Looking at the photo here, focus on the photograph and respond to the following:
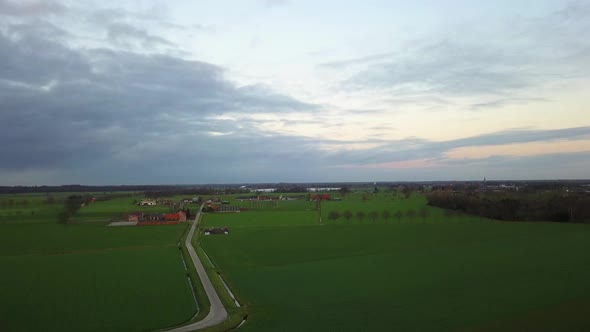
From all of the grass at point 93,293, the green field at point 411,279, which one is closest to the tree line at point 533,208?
the green field at point 411,279

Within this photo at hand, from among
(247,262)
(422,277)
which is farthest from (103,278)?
(422,277)

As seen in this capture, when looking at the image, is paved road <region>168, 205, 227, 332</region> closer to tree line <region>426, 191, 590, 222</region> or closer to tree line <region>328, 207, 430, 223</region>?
tree line <region>328, 207, 430, 223</region>

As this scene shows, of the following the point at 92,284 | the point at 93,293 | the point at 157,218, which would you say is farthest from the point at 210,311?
the point at 157,218

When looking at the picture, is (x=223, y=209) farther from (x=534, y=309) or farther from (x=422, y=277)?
(x=534, y=309)

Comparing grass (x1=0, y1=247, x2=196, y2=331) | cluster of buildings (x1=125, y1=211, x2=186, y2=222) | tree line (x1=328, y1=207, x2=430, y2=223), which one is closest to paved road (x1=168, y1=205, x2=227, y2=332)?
grass (x1=0, y1=247, x2=196, y2=331)

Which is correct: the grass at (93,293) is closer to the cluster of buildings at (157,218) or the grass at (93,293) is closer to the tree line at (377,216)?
the cluster of buildings at (157,218)
